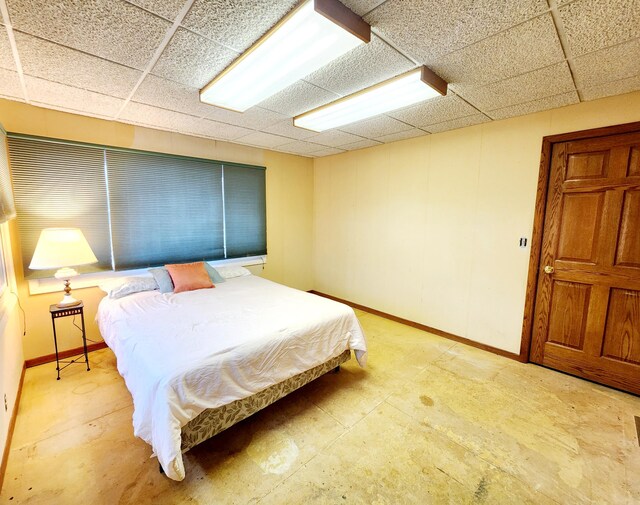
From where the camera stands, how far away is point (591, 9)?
4.31 ft

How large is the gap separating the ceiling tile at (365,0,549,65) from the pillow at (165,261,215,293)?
9.27ft

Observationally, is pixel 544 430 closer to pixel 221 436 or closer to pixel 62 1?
pixel 221 436

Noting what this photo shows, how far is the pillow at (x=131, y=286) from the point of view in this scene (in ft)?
9.07

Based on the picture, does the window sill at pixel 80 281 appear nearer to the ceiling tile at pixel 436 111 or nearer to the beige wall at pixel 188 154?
the beige wall at pixel 188 154

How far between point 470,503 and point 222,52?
2.90 meters

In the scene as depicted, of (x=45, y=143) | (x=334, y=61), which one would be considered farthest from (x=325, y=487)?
(x=45, y=143)

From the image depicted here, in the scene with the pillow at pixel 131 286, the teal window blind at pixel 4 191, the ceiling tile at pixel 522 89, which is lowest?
the pillow at pixel 131 286

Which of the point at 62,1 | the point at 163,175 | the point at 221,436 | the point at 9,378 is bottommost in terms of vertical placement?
the point at 221,436

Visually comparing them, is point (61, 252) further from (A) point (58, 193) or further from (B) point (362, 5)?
(B) point (362, 5)

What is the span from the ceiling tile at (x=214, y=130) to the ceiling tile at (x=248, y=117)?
0.15 meters

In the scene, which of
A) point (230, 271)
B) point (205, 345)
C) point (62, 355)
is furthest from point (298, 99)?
point (62, 355)

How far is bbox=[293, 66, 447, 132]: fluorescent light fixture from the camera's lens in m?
1.93

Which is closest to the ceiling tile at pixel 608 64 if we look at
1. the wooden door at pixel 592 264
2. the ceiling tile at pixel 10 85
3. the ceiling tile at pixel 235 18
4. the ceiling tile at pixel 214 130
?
the wooden door at pixel 592 264

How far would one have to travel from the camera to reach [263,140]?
3680 mm
